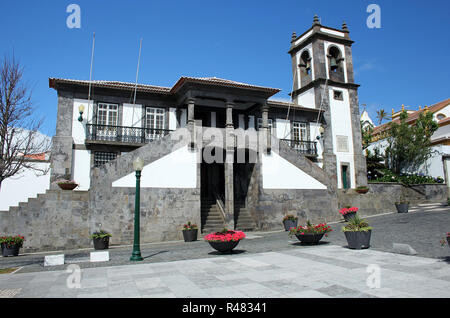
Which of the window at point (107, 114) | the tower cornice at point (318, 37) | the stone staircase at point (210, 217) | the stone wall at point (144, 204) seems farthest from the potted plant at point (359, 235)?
the tower cornice at point (318, 37)

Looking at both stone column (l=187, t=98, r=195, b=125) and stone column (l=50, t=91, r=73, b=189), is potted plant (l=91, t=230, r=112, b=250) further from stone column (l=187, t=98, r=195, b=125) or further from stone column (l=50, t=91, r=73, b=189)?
stone column (l=187, t=98, r=195, b=125)

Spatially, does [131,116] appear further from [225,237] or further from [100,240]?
[225,237]

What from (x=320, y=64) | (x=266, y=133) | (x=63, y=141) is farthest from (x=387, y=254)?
(x=320, y=64)

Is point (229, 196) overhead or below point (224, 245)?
overhead

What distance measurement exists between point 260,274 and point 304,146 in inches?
771

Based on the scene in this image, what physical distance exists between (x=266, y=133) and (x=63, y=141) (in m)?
12.2

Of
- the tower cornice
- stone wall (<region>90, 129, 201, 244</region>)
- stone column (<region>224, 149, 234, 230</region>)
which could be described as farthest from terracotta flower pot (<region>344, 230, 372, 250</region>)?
the tower cornice

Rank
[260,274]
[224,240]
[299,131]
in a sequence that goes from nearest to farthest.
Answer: [260,274], [224,240], [299,131]

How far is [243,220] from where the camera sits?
65.2 feet

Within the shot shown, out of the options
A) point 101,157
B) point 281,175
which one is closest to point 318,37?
point 281,175

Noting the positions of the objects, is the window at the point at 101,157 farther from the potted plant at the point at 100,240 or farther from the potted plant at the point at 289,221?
the potted plant at the point at 289,221

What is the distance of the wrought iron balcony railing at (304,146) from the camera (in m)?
25.4

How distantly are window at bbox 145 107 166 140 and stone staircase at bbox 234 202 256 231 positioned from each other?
23.2 feet

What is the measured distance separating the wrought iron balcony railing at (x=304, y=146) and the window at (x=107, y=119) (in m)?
12.9
